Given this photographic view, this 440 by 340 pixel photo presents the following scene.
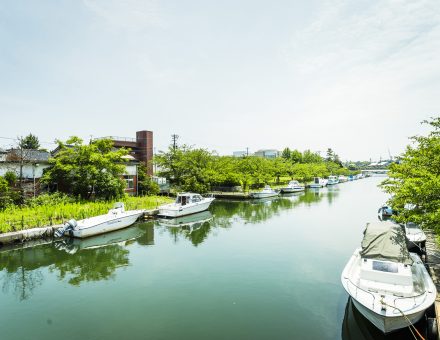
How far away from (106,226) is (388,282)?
16.7 metres

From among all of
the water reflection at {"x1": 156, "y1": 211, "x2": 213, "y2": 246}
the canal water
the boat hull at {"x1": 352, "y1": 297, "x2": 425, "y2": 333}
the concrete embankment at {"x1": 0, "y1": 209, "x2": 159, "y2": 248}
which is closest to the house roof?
the concrete embankment at {"x1": 0, "y1": 209, "x2": 159, "y2": 248}

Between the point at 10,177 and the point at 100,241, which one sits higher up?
the point at 10,177

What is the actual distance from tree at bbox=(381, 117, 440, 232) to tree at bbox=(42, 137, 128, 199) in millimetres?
21110

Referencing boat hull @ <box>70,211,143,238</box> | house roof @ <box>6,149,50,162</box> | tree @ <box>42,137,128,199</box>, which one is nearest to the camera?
boat hull @ <box>70,211,143,238</box>

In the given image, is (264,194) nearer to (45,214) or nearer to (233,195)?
(233,195)

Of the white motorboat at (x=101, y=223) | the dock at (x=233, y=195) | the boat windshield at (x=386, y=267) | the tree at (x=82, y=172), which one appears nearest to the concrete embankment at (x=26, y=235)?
the white motorboat at (x=101, y=223)

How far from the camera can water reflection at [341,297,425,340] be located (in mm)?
7742

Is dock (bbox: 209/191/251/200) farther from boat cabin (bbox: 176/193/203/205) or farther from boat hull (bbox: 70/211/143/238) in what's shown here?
boat hull (bbox: 70/211/143/238)

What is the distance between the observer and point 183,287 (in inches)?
435

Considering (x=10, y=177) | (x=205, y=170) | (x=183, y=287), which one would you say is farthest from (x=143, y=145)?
(x=183, y=287)

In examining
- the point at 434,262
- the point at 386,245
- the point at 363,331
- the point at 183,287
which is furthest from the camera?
the point at 434,262

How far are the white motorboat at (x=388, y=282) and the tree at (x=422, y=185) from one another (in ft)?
3.16

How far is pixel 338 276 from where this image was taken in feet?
39.0

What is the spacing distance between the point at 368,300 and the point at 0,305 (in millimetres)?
11648
